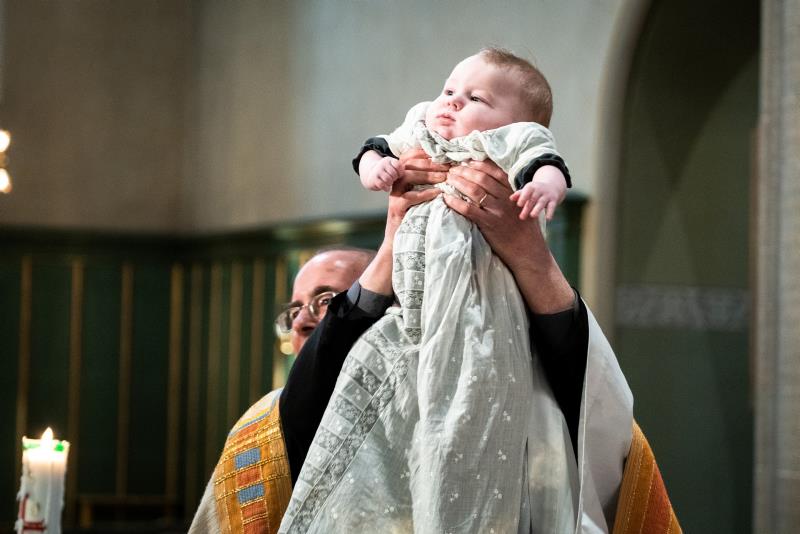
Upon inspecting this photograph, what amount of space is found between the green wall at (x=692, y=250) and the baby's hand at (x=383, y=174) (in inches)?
121

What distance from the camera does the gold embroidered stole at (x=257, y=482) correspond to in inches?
90.7

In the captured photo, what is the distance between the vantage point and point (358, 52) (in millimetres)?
6719

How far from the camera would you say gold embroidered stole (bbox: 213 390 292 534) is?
7.55 ft

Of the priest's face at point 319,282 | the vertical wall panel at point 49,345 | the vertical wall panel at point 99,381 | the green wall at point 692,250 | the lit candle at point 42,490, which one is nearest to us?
the lit candle at point 42,490

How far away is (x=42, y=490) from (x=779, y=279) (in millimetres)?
2717

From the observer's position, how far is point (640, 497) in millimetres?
2090

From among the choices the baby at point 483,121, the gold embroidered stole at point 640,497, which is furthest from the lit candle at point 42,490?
the gold embroidered stole at point 640,497

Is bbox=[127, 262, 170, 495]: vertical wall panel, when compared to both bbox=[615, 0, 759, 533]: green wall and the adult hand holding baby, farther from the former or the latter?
the adult hand holding baby

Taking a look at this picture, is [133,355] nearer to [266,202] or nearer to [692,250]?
[266,202]

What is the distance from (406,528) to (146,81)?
6.50m

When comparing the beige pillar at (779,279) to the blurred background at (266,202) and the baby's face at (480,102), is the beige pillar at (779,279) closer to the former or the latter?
the blurred background at (266,202)

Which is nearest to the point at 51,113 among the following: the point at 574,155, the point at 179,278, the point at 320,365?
the point at 179,278

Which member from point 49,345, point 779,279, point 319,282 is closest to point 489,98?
point 319,282

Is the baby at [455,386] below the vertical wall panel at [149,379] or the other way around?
Answer: below
